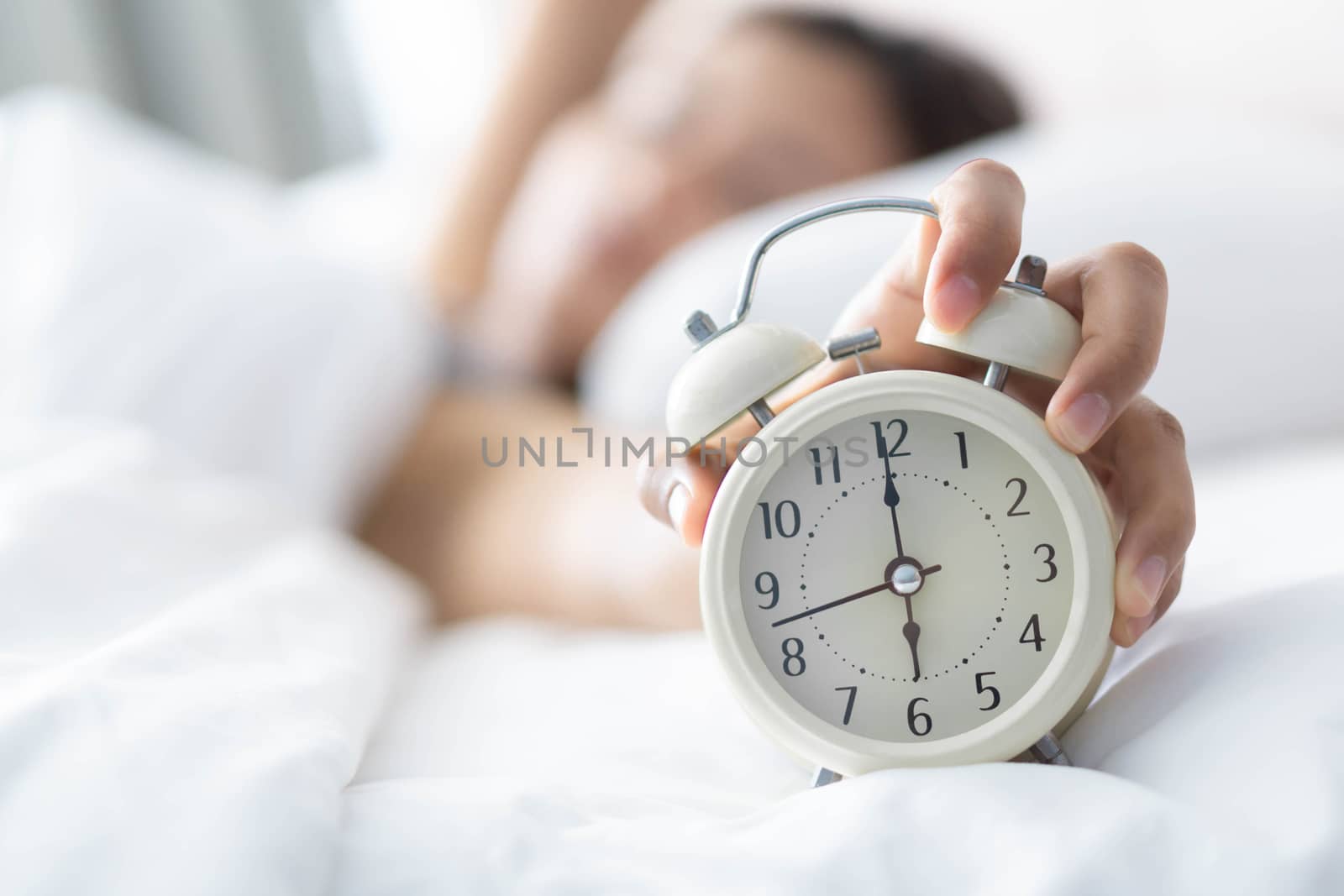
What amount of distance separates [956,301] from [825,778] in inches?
9.4

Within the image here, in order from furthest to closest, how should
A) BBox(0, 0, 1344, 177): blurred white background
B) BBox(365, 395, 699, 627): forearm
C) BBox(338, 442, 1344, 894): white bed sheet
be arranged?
BBox(0, 0, 1344, 177): blurred white background → BBox(365, 395, 699, 627): forearm → BBox(338, 442, 1344, 894): white bed sheet

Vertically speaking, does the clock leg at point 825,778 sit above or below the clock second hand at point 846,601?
below

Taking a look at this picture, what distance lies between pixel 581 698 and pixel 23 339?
0.78 metres

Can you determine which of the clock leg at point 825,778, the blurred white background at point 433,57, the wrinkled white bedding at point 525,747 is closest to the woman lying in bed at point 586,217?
the blurred white background at point 433,57

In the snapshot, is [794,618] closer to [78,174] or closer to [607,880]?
[607,880]

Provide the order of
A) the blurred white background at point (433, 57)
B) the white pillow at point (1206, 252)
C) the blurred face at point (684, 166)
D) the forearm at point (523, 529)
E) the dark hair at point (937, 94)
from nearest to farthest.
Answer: the white pillow at point (1206, 252) → the forearm at point (523, 529) → the blurred white background at point (433, 57) → the blurred face at point (684, 166) → the dark hair at point (937, 94)

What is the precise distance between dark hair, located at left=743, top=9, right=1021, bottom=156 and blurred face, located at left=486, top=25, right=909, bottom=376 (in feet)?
0.10

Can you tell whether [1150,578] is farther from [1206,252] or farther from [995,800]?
[1206,252]

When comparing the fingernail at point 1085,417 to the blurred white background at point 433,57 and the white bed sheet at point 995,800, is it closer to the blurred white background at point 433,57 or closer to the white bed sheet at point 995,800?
the white bed sheet at point 995,800

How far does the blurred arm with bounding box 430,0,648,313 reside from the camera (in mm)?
1874

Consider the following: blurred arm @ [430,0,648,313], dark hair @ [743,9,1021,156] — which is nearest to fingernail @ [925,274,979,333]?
dark hair @ [743,9,1021,156]

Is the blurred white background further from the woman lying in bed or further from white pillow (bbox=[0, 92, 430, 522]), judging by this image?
white pillow (bbox=[0, 92, 430, 522])

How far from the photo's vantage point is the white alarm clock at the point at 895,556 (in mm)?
487

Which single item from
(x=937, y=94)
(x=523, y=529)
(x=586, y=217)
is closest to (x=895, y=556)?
(x=523, y=529)
